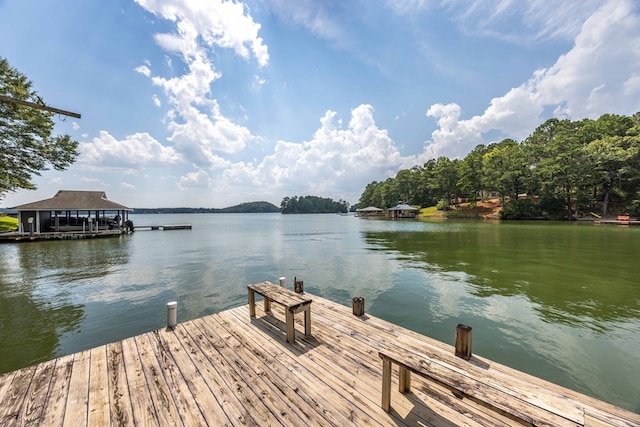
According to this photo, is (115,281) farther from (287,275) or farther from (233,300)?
(287,275)

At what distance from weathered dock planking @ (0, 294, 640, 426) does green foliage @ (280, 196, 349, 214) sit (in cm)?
14150

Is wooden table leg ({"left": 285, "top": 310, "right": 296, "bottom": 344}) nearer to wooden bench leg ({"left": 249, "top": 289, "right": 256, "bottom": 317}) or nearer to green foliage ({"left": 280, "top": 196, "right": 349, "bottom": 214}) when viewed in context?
wooden bench leg ({"left": 249, "top": 289, "right": 256, "bottom": 317})

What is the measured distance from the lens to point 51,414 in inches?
109

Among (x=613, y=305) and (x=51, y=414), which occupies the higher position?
(x=51, y=414)

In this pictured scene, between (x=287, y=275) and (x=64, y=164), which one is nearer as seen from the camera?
(x=287, y=275)

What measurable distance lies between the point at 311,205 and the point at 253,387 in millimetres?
145047

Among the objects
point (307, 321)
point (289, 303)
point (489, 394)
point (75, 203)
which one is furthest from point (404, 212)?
point (489, 394)

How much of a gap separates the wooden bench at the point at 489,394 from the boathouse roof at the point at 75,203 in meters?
34.3

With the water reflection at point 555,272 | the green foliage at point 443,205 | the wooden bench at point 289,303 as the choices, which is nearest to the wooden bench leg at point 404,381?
the wooden bench at point 289,303

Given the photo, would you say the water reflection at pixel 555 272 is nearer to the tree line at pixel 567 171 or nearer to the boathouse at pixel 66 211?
the tree line at pixel 567 171

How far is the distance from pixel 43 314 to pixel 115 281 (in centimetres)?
362

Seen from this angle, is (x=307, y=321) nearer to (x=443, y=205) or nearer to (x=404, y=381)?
(x=404, y=381)

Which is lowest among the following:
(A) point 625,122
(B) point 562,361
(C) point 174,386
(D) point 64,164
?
(B) point 562,361

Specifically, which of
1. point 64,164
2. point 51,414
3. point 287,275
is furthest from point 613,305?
Result: point 64,164
